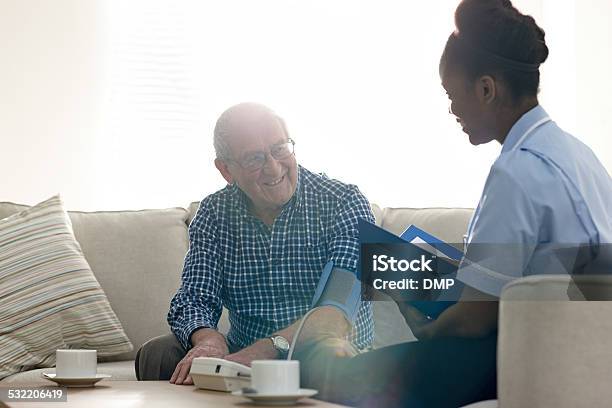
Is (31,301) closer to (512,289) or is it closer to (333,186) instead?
(333,186)

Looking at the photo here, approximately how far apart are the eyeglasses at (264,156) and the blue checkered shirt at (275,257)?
115 millimetres

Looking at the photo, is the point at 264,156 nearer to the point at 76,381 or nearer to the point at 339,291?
the point at 339,291

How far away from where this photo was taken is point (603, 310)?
38.3 inches

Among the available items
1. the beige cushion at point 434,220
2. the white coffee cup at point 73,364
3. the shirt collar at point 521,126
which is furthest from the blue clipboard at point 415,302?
the beige cushion at point 434,220

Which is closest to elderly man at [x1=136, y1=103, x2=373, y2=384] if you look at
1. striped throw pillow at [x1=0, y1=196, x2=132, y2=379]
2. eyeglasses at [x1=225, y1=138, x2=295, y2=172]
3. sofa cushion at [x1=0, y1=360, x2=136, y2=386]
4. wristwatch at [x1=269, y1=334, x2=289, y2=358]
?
eyeglasses at [x1=225, y1=138, x2=295, y2=172]

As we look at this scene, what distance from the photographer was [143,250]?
2.79 metres

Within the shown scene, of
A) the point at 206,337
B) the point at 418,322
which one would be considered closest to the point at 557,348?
the point at 418,322

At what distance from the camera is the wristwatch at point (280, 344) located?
1836 millimetres

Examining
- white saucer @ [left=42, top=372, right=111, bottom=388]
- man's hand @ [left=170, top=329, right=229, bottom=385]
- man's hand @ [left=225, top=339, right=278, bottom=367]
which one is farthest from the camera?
man's hand @ [left=225, top=339, right=278, bottom=367]

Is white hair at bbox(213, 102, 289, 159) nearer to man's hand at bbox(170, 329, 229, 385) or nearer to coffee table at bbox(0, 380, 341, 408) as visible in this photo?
man's hand at bbox(170, 329, 229, 385)

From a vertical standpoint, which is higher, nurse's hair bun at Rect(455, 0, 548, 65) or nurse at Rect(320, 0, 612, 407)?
nurse's hair bun at Rect(455, 0, 548, 65)

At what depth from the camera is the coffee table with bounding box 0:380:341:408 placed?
127 cm

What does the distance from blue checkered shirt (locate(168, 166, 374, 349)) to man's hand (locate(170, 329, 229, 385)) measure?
0.17 m

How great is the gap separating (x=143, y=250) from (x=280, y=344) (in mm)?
1061
